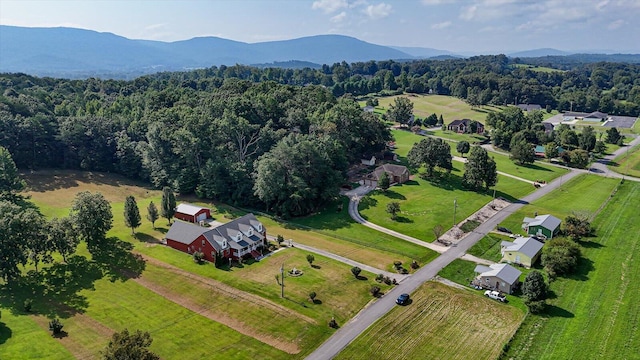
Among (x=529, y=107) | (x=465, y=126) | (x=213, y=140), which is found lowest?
(x=465, y=126)

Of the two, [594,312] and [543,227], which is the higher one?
[543,227]

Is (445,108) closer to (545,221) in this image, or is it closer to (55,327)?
(545,221)

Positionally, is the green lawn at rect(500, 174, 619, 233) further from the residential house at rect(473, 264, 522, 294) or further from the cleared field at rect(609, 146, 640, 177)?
the residential house at rect(473, 264, 522, 294)

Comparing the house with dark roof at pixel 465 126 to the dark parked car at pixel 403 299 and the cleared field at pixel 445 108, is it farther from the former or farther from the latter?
the dark parked car at pixel 403 299

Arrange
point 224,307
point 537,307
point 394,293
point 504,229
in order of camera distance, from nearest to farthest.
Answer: point 537,307
point 224,307
point 394,293
point 504,229

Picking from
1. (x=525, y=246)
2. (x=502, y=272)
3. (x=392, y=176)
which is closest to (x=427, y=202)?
(x=392, y=176)

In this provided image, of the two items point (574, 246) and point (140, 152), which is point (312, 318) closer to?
point (574, 246)

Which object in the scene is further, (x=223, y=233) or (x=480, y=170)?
(x=480, y=170)
